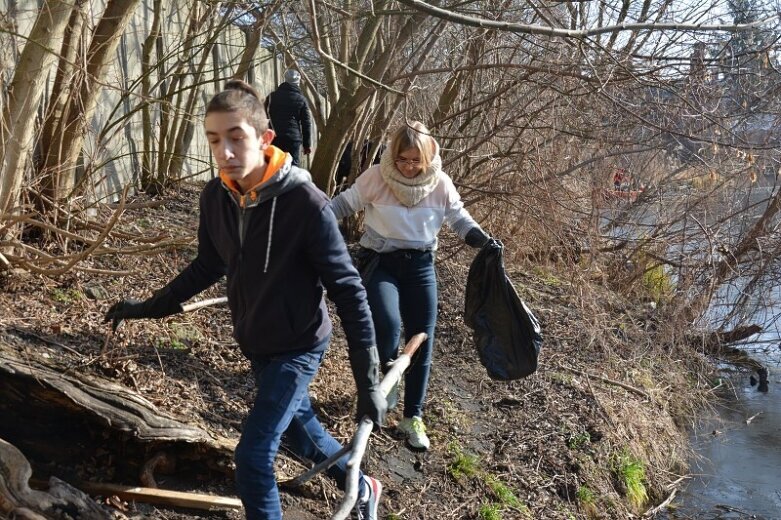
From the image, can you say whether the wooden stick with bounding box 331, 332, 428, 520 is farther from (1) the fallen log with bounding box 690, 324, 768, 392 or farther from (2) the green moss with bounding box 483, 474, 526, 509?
(1) the fallen log with bounding box 690, 324, 768, 392

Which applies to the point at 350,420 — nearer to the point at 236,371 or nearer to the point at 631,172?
the point at 236,371

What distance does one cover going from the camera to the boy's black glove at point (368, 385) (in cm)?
308

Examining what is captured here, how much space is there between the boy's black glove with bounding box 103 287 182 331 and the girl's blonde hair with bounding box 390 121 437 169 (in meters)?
1.66

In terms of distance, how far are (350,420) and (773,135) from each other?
6.17m

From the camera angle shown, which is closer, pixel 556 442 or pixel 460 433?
pixel 460 433

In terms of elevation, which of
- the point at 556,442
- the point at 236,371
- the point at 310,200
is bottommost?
the point at 556,442

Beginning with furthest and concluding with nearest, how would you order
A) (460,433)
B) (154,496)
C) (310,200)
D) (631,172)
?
(631,172) < (460,433) < (154,496) < (310,200)

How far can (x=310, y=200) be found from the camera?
3043 mm

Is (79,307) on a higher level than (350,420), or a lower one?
higher

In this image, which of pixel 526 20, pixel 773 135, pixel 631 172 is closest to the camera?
pixel 526 20

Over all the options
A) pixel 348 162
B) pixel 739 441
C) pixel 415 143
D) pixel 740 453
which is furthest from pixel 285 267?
pixel 739 441

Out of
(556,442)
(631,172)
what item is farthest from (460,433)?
(631,172)

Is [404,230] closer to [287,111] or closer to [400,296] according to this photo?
[400,296]

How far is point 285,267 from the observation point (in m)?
3.06
